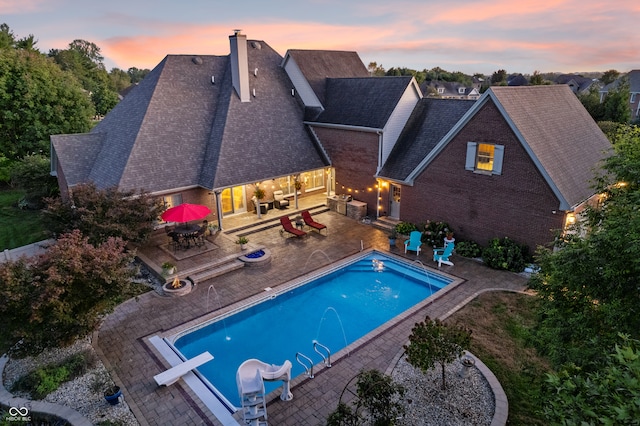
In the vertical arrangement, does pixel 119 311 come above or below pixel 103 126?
below

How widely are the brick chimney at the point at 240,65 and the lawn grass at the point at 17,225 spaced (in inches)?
527

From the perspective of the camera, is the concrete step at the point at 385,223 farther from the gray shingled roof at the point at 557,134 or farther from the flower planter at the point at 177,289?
the flower planter at the point at 177,289

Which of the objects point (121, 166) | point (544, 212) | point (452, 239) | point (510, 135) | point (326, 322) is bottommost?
point (326, 322)

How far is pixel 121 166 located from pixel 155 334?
1103cm

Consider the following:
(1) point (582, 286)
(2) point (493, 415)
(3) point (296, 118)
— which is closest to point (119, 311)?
(2) point (493, 415)

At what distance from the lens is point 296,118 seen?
26500mm

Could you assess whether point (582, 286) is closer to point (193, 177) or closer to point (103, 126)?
point (193, 177)

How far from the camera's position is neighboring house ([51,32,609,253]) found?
17.3 metres

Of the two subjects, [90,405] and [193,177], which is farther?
[193,177]

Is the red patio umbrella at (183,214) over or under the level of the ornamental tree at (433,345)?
over

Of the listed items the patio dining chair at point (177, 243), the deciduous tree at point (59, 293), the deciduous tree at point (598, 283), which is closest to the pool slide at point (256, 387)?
the deciduous tree at point (59, 293)

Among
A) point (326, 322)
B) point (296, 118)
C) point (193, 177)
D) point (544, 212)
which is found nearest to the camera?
point (326, 322)

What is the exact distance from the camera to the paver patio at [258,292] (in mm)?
9711

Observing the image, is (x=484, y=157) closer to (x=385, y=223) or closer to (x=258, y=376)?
(x=385, y=223)
